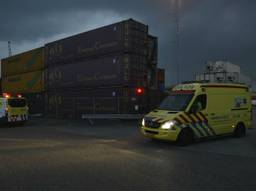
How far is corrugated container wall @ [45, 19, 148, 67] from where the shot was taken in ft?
59.0

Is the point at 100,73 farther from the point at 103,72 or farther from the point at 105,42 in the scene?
the point at 105,42

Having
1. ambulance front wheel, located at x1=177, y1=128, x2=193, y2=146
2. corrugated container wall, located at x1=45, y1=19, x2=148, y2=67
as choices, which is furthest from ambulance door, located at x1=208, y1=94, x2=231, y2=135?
corrugated container wall, located at x1=45, y1=19, x2=148, y2=67

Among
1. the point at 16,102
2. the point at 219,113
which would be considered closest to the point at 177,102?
the point at 219,113

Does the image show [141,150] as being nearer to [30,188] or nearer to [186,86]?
[186,86]

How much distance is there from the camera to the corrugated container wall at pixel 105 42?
59.0 ft

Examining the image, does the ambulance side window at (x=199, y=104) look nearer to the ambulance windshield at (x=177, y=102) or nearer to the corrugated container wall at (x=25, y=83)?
the ambulance windshield at (x=177, y=102)

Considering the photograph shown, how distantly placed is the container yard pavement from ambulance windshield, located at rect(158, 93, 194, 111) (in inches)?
53.1

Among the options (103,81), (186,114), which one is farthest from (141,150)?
(103,81)

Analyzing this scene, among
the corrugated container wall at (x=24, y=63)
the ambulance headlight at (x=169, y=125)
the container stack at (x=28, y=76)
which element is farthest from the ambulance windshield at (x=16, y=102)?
the ambulance headlight at (x=169, y=125)

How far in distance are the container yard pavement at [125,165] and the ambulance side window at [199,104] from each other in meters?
1.28

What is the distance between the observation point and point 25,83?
88.5ft

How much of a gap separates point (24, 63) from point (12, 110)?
381 inches

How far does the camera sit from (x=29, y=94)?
26.7 meters

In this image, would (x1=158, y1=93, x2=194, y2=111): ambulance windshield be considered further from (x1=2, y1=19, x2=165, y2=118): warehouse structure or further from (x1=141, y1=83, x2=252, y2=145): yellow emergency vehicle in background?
(x1=2, y1=19, x2=165, y2=118): warehouse structure
